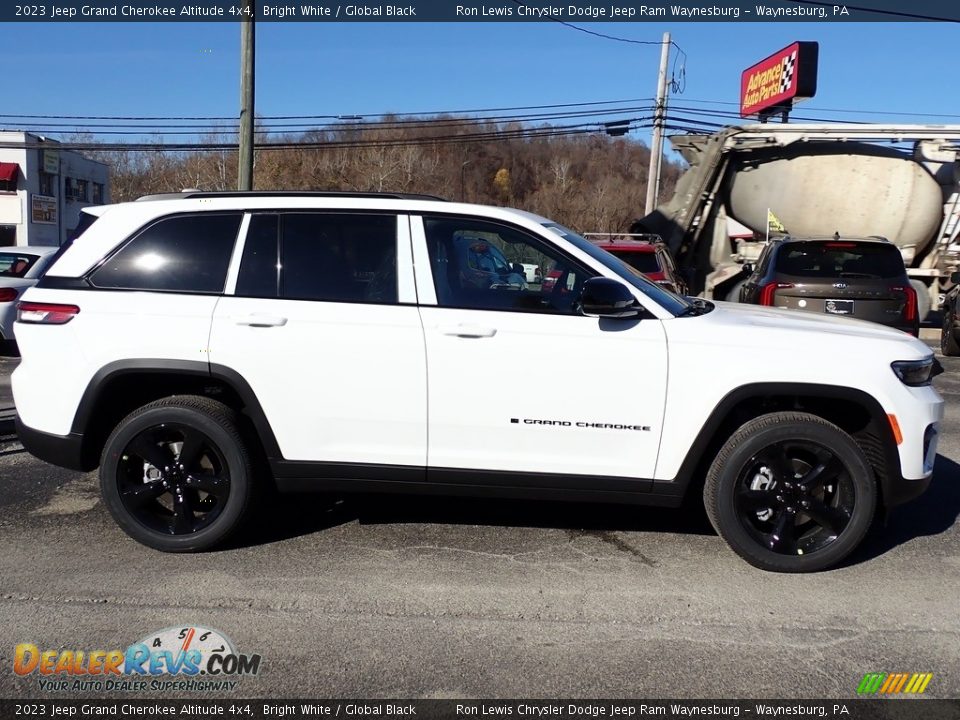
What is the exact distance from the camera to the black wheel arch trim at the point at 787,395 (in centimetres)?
434

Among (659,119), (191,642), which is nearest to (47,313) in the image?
(191,642)

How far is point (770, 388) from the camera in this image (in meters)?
4.34

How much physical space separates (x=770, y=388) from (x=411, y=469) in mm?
1809

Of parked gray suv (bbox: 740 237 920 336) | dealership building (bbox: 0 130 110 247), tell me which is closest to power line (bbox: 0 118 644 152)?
dealership building (bbox: 0 130 110 247)

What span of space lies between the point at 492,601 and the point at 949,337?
11691 millimetres

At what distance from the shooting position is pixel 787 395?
4438 mm

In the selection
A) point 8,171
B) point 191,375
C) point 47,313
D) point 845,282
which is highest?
point 8,171

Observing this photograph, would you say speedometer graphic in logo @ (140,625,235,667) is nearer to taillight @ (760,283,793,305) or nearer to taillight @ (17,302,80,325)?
taillight @ (17,302,80,325)

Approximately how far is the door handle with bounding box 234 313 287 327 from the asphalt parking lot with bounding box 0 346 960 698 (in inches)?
47.7

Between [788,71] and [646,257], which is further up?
[788,71]

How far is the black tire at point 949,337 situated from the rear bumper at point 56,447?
12480 mm

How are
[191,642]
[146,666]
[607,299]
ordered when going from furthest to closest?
[607,299], [191,642], [146,666]

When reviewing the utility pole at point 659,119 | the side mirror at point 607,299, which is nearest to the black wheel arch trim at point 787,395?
the side mirror at point 607,299

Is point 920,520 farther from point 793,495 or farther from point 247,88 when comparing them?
point 247,88
